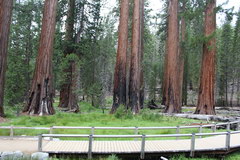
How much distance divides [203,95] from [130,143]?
9.86 meters

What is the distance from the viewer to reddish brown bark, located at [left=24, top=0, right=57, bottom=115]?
41.2 ft

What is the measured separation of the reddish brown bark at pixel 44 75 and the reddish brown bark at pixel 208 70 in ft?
33.6

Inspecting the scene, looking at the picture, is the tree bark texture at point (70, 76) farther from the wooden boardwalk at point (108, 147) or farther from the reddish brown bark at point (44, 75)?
the wooden boardwalk at point (108, 147)

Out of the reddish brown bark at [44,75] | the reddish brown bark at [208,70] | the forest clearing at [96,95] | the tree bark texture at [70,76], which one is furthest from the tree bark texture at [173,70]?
the reddish brown bark at [44,75]

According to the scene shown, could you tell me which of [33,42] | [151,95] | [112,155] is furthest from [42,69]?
[151,95]

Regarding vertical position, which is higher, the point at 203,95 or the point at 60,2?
the point at 60,2

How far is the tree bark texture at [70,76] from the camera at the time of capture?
63.1ft

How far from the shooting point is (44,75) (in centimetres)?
1290

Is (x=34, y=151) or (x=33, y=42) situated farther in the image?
(x=33, y=42)

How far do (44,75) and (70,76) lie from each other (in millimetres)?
6961

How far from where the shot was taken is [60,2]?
795 inches

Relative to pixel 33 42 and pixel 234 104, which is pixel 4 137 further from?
pixel 234 104

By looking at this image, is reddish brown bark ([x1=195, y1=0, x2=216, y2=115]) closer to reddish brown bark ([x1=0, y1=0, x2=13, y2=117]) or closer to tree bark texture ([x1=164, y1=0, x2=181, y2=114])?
tree bark texture ([x1=164, y1=0, x2=181, y2=114])

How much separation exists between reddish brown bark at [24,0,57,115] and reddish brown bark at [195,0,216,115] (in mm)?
10230
